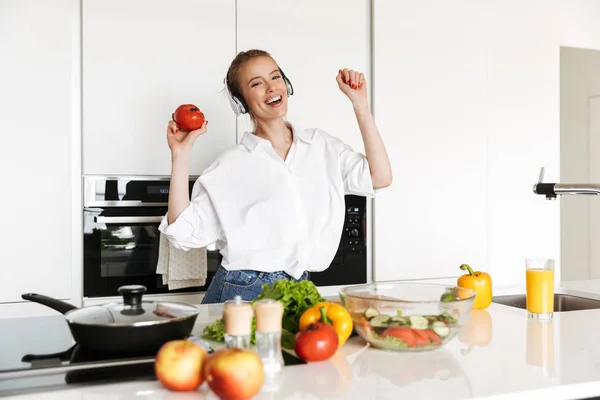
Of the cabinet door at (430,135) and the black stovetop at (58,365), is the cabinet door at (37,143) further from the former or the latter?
the cabinet door at (430,135)

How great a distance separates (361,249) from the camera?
2.99 meters

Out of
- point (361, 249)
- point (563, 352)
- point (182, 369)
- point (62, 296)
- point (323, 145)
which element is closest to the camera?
point (182, 369)

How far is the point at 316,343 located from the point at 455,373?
0.25 m

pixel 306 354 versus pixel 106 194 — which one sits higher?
pixel 106 194

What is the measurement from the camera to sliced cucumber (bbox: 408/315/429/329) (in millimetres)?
1224

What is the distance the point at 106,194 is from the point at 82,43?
0.60m

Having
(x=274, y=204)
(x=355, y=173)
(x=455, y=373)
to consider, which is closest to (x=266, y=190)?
(x=274, y=204)

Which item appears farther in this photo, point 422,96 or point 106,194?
point 422,96

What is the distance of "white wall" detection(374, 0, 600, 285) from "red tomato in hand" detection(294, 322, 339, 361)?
1830 millimetres

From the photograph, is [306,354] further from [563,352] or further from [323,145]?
[323,145]

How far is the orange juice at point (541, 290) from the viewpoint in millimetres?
1588

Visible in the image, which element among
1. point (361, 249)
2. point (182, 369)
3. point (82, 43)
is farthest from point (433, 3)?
point (182, 369)

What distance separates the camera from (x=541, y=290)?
5.20 ft

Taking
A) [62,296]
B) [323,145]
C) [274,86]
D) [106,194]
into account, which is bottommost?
[62,296]
